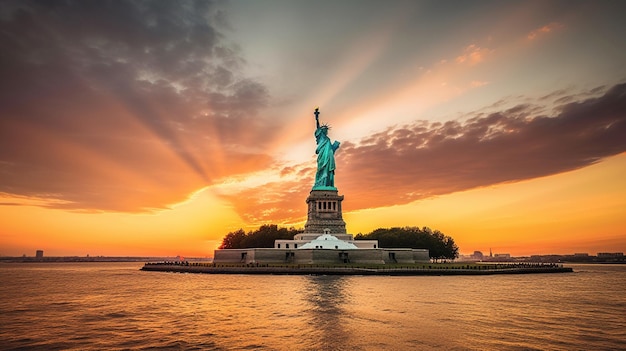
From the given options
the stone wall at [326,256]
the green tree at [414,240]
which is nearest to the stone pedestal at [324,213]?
the stone wall at [326,256]

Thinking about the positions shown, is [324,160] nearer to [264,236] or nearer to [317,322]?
[264,236]

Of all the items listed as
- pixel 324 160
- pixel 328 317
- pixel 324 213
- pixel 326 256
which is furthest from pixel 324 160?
pixel 328 317

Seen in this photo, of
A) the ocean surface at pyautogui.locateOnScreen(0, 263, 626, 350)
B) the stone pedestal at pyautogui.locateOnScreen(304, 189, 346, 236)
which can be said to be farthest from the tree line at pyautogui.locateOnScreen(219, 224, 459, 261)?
the ocean surface at pyautogui.locateOnScreen(0, 263, 626, 350)

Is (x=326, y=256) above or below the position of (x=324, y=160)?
below

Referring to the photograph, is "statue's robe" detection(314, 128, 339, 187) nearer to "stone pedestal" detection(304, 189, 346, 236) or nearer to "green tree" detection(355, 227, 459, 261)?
"stone pedestal" detection(304, 189, 346, 236)

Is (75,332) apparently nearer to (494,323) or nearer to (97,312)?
(97,312)

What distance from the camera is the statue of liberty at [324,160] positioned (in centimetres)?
9444

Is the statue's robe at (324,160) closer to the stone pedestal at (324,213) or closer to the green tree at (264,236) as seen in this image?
the stone pedestal at (324,213)

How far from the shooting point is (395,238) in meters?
104

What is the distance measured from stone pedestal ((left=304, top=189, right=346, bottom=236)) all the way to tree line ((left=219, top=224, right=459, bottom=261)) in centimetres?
2099

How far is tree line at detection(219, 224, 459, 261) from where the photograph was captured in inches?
4075

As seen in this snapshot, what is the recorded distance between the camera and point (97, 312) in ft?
90.7

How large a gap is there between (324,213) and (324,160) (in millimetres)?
12609

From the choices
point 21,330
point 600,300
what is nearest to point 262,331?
point 21,330
